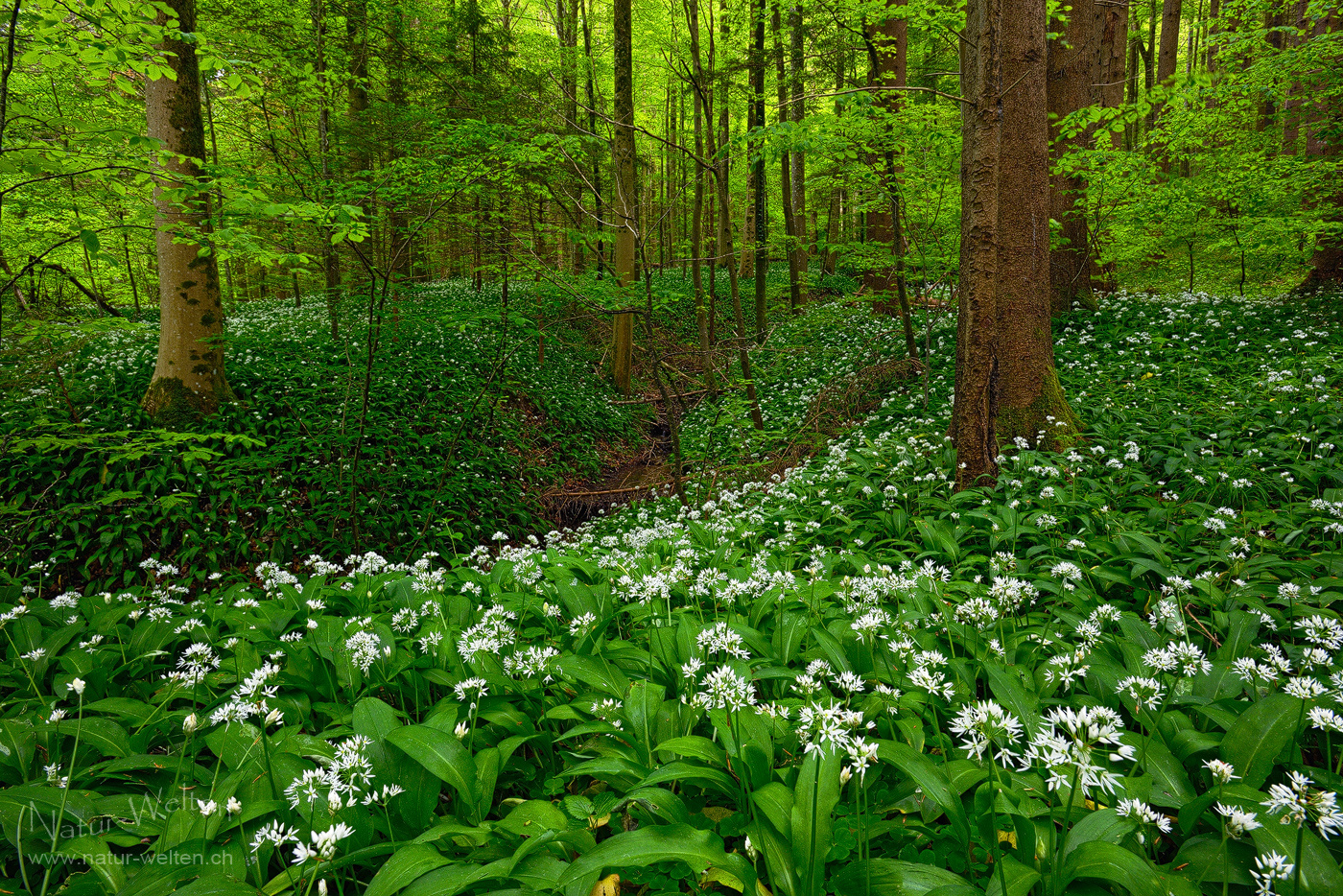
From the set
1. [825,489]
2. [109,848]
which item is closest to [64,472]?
[109,848]

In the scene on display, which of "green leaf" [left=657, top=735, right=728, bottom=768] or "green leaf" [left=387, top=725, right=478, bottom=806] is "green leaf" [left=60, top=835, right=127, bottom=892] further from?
"green leaf" [left=657, top=735, right=728, bottom=768]

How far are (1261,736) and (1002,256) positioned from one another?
4551 millimetres

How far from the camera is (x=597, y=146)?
12.4 m

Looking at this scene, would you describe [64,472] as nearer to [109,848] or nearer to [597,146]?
[109,848]

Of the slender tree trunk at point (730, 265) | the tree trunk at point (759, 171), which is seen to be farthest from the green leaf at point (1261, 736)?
the tree trunk at point (759, 171)

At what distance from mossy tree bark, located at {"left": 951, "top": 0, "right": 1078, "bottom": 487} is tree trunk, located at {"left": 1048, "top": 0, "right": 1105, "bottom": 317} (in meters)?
2.97

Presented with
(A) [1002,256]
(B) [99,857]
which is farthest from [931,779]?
(A) [1002,256]

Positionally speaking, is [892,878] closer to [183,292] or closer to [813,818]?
A: [813,818]

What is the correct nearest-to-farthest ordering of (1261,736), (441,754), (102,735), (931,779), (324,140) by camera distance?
(931,779), (1261,736), (441,754), (102,735), (324,140)

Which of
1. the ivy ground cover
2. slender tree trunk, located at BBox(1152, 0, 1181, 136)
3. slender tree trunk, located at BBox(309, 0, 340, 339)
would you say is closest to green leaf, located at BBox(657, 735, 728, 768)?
the ivy ground cover

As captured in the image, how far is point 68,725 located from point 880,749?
2.86 metres

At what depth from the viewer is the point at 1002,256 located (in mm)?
5211

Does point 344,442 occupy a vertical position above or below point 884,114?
below

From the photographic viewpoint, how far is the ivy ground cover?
144cm
